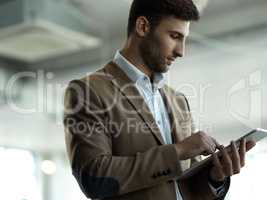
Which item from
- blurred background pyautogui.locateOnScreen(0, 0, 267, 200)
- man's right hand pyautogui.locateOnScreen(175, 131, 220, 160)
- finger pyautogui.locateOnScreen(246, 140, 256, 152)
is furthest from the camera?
blurred background pyautogui.locateOnScreen(0, 0, 267, 200)

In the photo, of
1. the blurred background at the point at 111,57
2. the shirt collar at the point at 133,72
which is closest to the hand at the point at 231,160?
the shirt collar at the point at 133,72

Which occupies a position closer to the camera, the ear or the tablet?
the tablet

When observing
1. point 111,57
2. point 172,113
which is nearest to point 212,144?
point 172,113

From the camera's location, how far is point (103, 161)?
96 centimetres

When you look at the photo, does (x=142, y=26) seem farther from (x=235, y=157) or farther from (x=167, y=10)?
(x=235, y=157)

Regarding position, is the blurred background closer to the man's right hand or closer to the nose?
the nose

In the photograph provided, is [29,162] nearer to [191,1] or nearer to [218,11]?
[218,11]

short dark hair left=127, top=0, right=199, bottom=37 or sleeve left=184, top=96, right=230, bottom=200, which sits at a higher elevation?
short dark hair left=127, top=0, right=199, bottom=37

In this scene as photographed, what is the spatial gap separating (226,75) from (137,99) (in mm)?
1888

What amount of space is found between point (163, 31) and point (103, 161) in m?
0.37

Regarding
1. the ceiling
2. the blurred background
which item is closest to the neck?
the blurred background

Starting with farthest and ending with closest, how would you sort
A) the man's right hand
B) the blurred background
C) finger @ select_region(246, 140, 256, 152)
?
the blurred background, finger @ select_region(246, 140, 256, 152), the man's right hand

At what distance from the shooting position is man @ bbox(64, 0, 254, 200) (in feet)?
3.18

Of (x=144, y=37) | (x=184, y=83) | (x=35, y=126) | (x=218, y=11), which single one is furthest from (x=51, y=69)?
(x=144, y=37)
